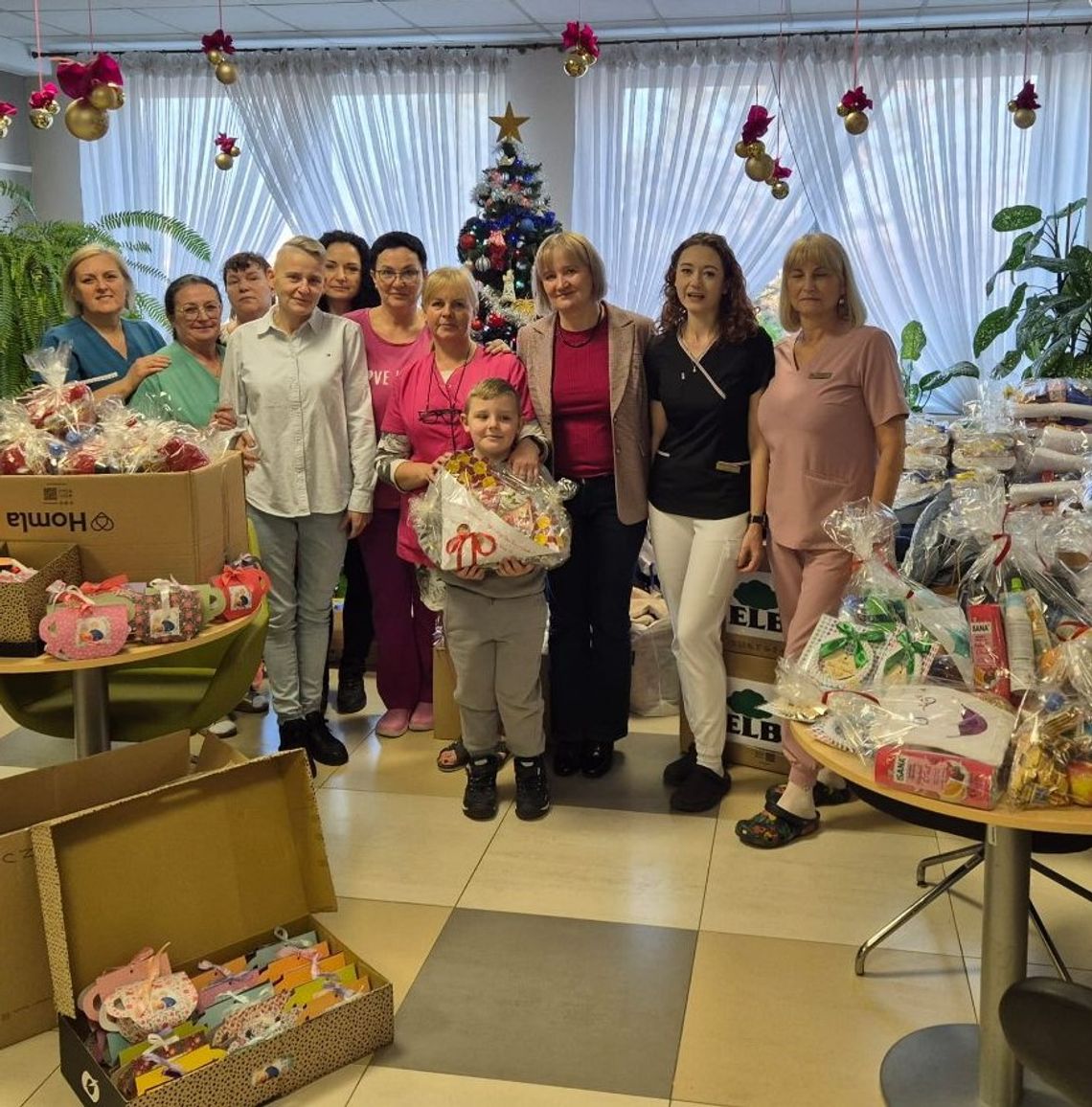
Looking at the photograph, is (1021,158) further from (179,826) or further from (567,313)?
(179,826)

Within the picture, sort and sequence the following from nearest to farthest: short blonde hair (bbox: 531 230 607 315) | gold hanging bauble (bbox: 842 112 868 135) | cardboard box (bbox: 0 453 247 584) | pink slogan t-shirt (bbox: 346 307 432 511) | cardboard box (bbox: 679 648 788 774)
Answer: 1. cardboard box (bbox: 0 453 247 584)
2. short blonde hair (bbox: 531 230 607 315)
3. cardboard box (bbox: 679 648 788 774)
4. pink slogan t-shirt (bbox: 346 307 432 511)
5. gold hanging bauble (bbox: 842 112 868 135)

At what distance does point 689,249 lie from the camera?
2.78m

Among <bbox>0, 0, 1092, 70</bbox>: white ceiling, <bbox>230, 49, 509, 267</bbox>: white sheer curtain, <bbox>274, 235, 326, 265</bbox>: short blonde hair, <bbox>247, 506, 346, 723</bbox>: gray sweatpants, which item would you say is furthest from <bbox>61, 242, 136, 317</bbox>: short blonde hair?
<bbox>230, 49, 509, 267</bbox>: white sheer curtain

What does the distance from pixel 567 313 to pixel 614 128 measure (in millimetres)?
4311

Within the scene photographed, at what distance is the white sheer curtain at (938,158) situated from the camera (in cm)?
619

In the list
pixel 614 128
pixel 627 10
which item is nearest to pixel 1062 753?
pixel 627 10

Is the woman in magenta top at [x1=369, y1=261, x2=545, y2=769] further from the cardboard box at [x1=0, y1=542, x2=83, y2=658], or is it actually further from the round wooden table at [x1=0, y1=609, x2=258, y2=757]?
the cardboard box at [x1=0, y1=542, x2=83, y2=658]

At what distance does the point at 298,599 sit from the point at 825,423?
1.62 m

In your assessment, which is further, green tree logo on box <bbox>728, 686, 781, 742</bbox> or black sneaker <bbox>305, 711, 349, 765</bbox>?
black sneaker <bbox>305, 711, 349, 765</bbox>

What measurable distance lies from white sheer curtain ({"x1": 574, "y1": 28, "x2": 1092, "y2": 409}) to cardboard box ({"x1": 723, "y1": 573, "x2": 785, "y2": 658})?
3.90 metres

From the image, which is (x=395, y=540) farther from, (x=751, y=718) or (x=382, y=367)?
(x=751, y=718)

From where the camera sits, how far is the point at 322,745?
3373 millimetres

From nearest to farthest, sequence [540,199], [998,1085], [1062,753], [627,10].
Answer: [1062,753]
[998,1085]
[540,199]
[627,10]

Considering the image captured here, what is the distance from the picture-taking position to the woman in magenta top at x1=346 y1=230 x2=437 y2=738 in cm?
330
